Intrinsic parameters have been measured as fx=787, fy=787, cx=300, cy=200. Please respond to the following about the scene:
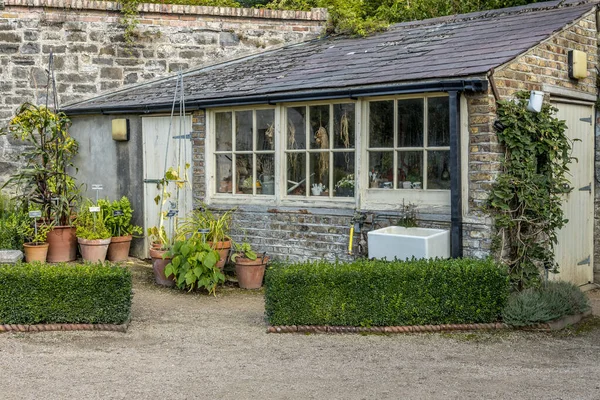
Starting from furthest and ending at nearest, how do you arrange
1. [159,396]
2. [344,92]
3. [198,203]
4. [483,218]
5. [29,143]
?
[29,143], [198,203], [344,92], [483,218], [159,396]

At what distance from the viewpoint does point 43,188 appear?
1129 cm

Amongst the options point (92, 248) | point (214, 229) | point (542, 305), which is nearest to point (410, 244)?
point (542, 305)

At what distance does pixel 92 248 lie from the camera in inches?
432

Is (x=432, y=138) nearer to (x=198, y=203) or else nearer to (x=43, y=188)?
(x=198, y=203)

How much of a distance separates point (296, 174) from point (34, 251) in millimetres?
3804

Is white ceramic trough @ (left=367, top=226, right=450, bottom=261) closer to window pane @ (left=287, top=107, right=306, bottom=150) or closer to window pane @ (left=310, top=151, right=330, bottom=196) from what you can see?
window pane @ (left=310, top=151, right=330, bottom=196)

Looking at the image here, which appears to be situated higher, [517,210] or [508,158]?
[508,158]

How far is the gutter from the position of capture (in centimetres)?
798

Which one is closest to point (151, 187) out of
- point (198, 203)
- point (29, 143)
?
point (198, 203)

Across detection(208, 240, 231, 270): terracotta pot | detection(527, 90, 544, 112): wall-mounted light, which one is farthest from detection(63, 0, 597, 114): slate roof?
detection(208, 240, 231, 270): terracotta pot

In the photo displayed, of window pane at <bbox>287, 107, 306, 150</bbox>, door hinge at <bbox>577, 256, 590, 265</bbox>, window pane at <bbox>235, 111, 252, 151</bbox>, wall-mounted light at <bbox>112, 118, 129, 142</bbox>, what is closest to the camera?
door hinge at <bbox>577, 256, 590, 265</bbox>

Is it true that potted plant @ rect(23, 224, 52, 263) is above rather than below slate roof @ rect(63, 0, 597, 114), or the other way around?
below

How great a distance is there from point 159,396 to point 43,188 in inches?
260

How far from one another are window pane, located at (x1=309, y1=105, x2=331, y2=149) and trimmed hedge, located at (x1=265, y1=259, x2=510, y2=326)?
258 centimetres
